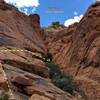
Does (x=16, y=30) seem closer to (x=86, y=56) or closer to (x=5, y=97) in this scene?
(x=86, y=56)

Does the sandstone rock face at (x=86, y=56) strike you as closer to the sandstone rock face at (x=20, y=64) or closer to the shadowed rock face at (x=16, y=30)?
the shadowed rock face at (x=16, y=30)

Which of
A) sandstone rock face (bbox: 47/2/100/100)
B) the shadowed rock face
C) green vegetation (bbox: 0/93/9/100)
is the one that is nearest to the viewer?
green vegetation (bbox: 0/93/9/100)

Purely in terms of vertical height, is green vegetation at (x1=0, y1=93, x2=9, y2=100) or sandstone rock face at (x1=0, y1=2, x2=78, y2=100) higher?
sandstone rock face at (x1=0, y1=2, x2=78, y2=100)

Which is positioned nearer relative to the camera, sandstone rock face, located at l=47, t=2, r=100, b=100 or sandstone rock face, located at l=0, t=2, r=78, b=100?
sandstone rock face, located at l=0, t=2, r=78, b=100

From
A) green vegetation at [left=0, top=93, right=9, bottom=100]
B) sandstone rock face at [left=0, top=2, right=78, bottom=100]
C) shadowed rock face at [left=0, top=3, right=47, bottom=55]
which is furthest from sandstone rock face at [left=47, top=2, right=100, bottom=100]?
green vegetation at [left=0, top=93, right=9, bottom=100]

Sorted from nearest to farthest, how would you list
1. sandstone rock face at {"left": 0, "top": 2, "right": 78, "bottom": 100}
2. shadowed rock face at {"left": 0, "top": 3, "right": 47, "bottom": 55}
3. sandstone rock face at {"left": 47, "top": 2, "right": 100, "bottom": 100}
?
1. sandstone rock face at {"left": 0, "top": 2, "right": 78, "bottom": 100}
2. shadowed rock face at {"left": 0, "top": 3, "right": 47, "bottom": 55}
3. sandstone rock face at {"left": 47, "top": 2, "right": 100, "bottom": 100}

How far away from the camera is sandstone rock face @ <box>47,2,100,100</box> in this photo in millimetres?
28395

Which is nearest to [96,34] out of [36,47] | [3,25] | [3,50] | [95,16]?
[95,16]

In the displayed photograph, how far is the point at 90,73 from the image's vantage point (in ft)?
98.1

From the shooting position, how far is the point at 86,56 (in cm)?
3241

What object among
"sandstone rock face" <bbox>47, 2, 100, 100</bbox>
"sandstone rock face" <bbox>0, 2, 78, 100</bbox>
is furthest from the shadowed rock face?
"sandstone rock face" <bbox>47, 2, 100, 100</bbox>

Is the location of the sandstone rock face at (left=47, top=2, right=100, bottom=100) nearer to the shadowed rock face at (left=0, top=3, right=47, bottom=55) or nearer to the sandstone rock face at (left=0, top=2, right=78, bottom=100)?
the shadowed rock face at (left=0, top=3, right=47, bottom=55)

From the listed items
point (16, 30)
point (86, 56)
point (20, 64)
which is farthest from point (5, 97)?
point (86, 56)

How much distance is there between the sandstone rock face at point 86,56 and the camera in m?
28.4
